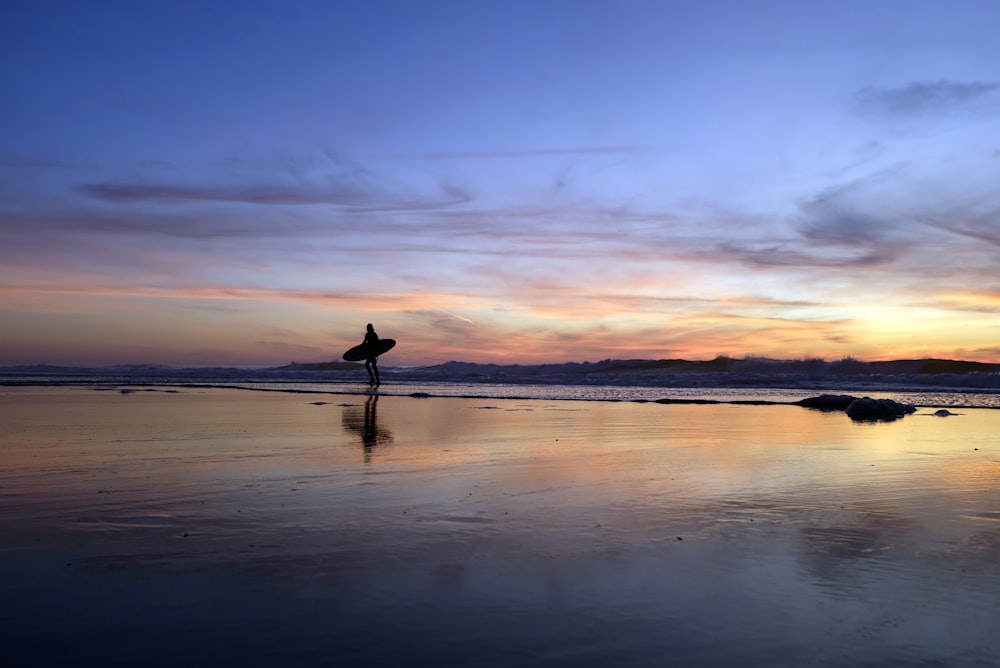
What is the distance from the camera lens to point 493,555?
158 inches

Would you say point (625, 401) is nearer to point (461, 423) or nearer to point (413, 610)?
point (461, 423)

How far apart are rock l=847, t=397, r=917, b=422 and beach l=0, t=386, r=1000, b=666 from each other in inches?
210

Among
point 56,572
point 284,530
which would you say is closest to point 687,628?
point 284,530

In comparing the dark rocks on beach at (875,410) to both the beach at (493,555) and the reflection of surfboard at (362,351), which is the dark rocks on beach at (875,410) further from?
the reflection of surfboard at (362,351)

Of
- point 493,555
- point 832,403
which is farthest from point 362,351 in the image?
point 493,555

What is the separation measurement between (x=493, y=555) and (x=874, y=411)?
483 inches

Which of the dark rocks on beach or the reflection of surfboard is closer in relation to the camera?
the dark rocks on beach

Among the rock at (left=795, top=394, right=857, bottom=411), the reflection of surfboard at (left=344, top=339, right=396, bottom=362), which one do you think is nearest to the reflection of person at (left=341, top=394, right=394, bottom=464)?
the rock at (left=795, top=394, right=857, bottom=411)

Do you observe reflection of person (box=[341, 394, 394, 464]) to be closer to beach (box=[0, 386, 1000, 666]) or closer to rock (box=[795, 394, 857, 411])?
beach (box=[0, 386, 1000, 666])

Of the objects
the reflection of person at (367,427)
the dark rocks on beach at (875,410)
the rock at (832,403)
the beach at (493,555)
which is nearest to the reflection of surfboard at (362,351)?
the reflection of person at (367,427)

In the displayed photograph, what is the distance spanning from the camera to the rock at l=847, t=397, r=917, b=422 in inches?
546

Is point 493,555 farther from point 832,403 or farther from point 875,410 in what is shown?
point 832,403

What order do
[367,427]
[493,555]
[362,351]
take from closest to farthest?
[493,555] → [367,427] → [362,351]

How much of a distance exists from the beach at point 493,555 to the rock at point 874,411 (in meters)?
5.33
